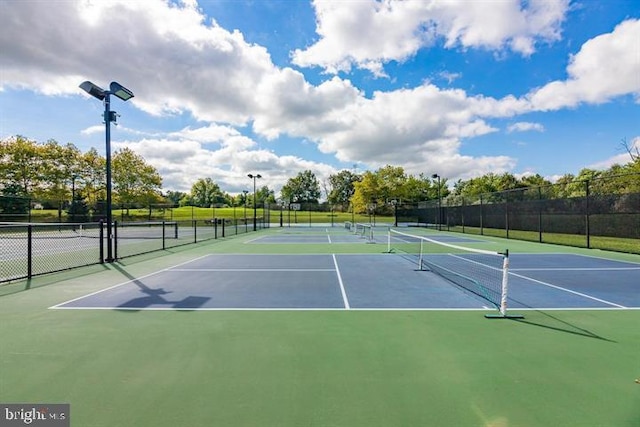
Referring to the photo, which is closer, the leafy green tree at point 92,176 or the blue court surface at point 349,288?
the blue court surface at point 349,288

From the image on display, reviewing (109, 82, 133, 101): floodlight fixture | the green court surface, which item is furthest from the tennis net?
(109, 82, 133, 101): floodlight fixture

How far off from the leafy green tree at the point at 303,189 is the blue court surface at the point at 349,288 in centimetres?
9993

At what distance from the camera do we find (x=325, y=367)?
3.84 m

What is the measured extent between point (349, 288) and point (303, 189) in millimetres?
107224

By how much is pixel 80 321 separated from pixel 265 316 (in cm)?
273

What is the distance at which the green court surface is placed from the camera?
2971mm

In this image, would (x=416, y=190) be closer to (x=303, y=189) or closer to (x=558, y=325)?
(x=303, y=189)

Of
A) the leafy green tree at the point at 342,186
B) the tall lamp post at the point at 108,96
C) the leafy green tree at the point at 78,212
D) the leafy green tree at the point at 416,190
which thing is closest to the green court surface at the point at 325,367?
the tall lamp post at the point at 108,96

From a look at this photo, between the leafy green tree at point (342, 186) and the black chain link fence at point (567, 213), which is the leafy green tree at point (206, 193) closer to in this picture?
the leafy green tree at point (342, 186)

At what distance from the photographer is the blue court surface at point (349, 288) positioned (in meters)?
6.53

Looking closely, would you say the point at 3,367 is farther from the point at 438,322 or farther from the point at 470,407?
the point at 438,322

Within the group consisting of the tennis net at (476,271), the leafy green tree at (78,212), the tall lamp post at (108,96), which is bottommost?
the tennis net at (476,271)

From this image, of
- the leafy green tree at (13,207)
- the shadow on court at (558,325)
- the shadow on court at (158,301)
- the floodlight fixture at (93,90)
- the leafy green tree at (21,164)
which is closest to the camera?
the shadow on court at (558,325)

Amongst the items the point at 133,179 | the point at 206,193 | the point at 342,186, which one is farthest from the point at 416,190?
the point at 206,193
